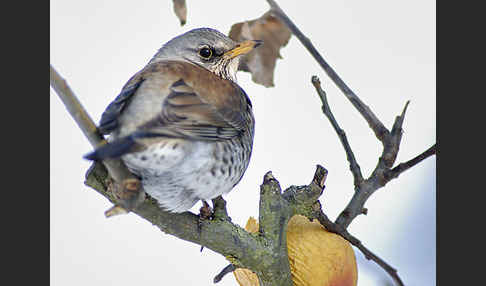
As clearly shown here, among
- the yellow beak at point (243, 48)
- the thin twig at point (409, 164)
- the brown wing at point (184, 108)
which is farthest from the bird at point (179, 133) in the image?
the thin twig at point (409, 164)

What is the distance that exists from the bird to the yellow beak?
115 mm

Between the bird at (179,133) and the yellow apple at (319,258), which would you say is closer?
the bird at (179,133)

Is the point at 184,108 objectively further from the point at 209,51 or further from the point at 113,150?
the point at 209,51

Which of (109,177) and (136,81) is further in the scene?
(136,81)

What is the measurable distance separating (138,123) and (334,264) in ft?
1.38

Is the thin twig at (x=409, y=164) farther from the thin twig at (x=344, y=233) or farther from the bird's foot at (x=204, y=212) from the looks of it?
the bird's foot at (x=204, y=212)

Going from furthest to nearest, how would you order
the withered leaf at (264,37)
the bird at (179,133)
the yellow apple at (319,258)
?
the withered leaf at (264,37) < the yellow apple at (319,258) < the bird at (179,133)

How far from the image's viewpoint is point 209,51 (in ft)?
4.18

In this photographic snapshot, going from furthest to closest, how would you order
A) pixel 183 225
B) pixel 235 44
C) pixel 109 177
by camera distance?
pixel 235 44 → pixel 183 225 → pixel 109 177

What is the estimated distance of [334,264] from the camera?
1.00 m

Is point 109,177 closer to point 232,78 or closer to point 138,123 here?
point 138,123

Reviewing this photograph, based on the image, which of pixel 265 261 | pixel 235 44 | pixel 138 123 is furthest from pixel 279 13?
pixel 265 261

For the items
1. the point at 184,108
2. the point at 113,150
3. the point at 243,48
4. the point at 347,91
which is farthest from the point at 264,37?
the point at 113,150

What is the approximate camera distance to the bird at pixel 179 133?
2.85 feet
